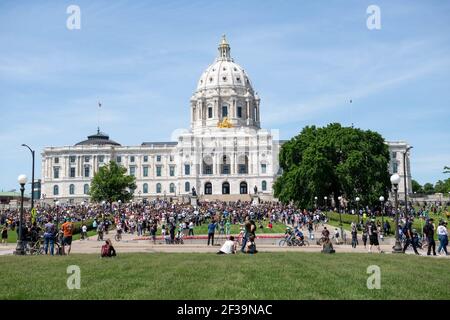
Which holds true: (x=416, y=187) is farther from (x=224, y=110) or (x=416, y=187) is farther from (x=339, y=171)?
(x=339, y=171)

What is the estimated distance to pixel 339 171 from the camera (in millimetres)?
63719

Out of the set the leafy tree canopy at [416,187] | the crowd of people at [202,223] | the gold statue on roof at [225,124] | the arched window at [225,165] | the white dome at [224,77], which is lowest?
the crowd of people at [202,223]

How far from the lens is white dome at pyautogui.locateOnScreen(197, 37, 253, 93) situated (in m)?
144

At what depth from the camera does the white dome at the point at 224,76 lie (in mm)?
144500

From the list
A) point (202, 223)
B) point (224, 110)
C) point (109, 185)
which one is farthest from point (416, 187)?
point (202, 223)

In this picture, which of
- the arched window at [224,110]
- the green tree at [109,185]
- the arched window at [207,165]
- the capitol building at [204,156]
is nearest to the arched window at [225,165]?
the capitol building at [204,156]

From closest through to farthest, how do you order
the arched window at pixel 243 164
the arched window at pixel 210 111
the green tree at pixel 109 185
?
the green tree at pixel 109 185, the arched window at pixel 243 164, the arched window at pixel 210 111

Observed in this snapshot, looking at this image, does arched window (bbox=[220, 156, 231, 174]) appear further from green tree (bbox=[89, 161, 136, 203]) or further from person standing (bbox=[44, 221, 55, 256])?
person standing (bbox=[44, 221, 55, 256])

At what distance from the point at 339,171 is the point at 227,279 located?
51811 millimetres

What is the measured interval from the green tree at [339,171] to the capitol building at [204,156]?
3550 cm

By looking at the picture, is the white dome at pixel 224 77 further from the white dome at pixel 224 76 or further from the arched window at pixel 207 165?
the arched window at pixel 207 165

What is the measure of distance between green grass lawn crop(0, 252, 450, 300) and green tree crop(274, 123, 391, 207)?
145ft
